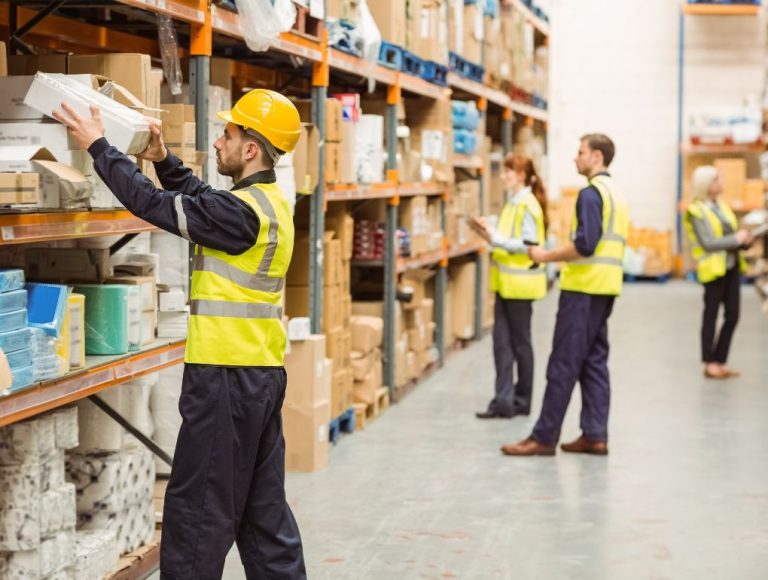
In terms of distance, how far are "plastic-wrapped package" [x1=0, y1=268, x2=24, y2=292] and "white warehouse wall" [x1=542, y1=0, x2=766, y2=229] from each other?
59.8 feet

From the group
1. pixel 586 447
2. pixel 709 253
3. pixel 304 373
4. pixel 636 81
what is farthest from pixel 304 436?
pixel 636 81

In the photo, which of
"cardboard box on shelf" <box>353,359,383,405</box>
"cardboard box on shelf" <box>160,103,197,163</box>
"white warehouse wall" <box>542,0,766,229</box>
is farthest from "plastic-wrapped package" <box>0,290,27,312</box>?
"white warehouse wall" <box>542,0,766,229</box>

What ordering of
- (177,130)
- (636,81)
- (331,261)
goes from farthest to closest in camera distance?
(636,81) → (331,261) → (177,130)

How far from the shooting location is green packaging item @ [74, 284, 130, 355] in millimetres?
4801

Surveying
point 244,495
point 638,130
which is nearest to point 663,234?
point 638,130

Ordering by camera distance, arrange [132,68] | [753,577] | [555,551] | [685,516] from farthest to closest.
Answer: [685,516] → [555,551] → [753,577] → [132,68]

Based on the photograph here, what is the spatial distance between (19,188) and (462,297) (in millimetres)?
9082

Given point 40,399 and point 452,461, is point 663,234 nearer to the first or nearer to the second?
point 452,461

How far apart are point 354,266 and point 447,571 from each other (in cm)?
465

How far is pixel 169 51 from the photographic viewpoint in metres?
5.37

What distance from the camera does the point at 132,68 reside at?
4926 mm

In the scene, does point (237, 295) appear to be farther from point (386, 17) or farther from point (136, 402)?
point (386, 17)

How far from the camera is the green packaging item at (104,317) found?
4.80m

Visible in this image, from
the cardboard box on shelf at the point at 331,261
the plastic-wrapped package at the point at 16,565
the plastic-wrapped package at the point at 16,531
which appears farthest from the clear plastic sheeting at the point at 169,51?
the cardboard box on shelf at the point at 331,261
